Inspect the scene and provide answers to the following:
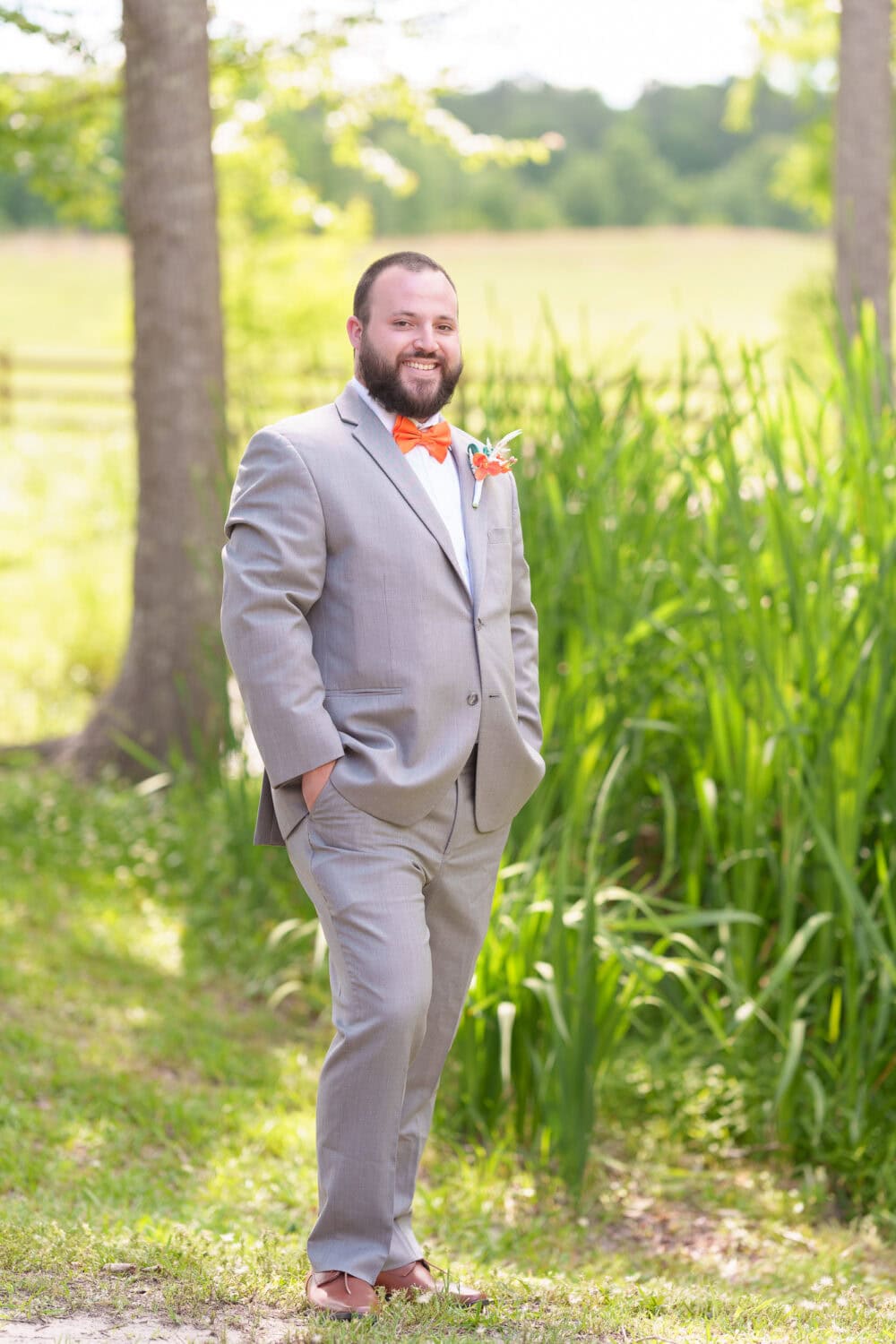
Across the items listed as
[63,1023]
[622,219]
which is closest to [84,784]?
[63,1023]

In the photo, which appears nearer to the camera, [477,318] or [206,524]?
[206,524]

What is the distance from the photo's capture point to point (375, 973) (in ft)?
7.37

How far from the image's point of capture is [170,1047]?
13.2 feet

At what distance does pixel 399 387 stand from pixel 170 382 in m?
3.63

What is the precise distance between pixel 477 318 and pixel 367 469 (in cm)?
4882

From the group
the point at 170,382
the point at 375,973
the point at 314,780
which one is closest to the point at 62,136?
the point at 170,382

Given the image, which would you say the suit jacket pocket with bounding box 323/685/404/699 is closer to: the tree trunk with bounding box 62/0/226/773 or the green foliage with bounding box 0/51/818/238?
the tree trunk with bounding box 62/0/226/773

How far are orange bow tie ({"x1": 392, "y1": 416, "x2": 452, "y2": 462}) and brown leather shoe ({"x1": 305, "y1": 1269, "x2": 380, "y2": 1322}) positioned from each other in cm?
135

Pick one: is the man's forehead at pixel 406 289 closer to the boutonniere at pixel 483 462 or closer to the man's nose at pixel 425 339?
the man's nose at pixel 425 339

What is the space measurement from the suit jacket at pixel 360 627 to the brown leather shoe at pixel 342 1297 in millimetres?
733

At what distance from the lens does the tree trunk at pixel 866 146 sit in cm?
698

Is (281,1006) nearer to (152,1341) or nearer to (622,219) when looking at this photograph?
(152,1341)

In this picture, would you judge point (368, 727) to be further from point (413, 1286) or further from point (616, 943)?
point (616, 943)

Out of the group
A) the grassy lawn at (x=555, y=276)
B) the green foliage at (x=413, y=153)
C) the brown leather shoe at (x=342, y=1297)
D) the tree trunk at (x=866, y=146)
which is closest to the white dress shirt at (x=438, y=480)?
the brown leather shoe at (x=342, y=1297)
